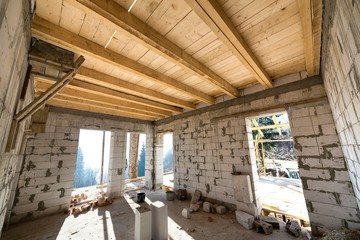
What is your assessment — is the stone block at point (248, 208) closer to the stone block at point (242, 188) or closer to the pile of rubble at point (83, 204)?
the stone block at point (242, 188)

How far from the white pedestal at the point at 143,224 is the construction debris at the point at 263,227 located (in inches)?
79.8

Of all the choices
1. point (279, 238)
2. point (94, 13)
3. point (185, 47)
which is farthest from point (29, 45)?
point (279, 238)

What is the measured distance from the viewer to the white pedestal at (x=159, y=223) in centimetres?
259

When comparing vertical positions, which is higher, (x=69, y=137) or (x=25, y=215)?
(x=69, y=137)

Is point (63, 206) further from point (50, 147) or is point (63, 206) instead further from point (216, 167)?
point (216, 167)

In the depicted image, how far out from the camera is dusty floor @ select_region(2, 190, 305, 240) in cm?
280

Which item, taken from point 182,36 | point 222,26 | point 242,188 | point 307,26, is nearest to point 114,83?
point 182,36

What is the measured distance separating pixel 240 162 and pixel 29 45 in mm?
4274

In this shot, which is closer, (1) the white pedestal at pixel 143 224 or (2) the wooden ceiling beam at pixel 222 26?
(2) the wooden ceiling beam at pixel 222 26

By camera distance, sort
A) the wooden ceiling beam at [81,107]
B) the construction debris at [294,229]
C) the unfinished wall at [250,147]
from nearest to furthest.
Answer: the unfinished wall at [250,147], the construction debris at [294,229], the wooden ceiling beam at [81,107]

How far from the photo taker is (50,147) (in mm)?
4219

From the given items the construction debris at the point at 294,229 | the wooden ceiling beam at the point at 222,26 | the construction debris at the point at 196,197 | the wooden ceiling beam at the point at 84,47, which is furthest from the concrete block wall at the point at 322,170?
the wooden ceiling beam at the point at 84,47

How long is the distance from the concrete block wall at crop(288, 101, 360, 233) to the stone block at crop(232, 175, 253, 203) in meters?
0.99

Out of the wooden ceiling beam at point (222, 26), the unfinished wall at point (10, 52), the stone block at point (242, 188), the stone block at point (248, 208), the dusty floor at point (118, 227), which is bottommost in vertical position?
the dusty floor at point (118, 227)
